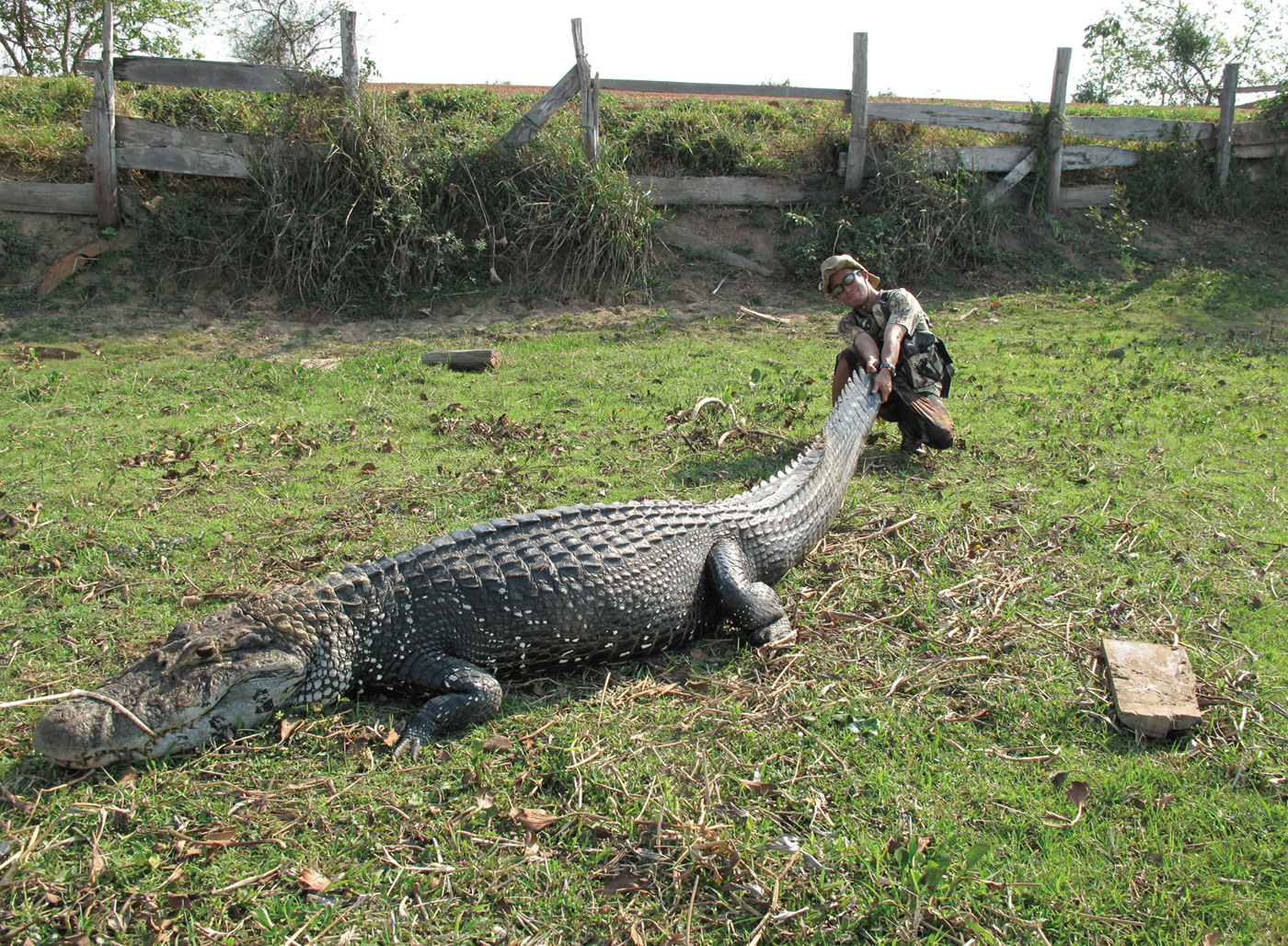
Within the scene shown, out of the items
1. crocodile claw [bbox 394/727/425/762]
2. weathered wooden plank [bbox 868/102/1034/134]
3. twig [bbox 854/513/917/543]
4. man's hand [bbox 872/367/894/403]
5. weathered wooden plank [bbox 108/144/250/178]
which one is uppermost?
weathered wooden plank [bbox 868/102/1034/134]

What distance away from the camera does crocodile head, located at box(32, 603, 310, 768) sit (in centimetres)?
270

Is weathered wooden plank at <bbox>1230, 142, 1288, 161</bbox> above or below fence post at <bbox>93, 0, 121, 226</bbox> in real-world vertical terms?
above

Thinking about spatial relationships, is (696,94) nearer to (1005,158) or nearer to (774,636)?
(1005,158)

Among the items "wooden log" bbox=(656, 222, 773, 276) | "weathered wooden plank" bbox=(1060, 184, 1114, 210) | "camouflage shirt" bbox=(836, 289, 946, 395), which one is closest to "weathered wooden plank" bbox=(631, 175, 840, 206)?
"wooden log" bbox=(656, 222, 773, 276)

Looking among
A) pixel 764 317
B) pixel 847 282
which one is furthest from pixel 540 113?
pixel 847 282

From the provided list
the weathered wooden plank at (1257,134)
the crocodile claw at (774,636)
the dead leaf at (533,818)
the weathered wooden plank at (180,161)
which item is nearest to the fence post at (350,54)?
the weathered wooden plank at (180,161)

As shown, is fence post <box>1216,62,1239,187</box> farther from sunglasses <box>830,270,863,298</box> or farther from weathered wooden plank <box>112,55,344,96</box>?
weathered wooden plank <box>112,55,344,96</box>

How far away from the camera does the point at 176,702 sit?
281 cm

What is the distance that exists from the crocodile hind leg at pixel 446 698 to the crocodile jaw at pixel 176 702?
45cm

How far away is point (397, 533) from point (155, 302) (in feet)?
22.4

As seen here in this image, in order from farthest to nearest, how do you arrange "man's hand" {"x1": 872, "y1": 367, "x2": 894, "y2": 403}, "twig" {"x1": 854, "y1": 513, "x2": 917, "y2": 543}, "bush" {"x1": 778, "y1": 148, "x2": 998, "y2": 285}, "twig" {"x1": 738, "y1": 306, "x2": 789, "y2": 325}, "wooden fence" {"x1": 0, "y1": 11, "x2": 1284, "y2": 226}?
"bush" {"x1": 778, "y1": 148, "x2": 998, "y2": 285} < "twig" {"x1": 738, "y1": 306, "x2": 789, "y2": 325} < "wooden fence" {"x1": 0, "y1": 11, "x2": 1284, "y2": 226} < "man's hand" {"x1": 872, "y1": 367, "x2": 894, "y2": 403} < "twig" {"x1": 854, "y1": 513, "x2": 917, "y2": 543}

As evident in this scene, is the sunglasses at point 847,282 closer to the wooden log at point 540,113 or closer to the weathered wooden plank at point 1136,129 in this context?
the wooden log at point 540,113

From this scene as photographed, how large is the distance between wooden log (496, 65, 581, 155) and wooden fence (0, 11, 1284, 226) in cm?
1

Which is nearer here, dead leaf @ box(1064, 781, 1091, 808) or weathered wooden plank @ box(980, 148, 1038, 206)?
dead leaf @ box(1064, 781, 1091, 808)
